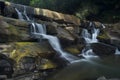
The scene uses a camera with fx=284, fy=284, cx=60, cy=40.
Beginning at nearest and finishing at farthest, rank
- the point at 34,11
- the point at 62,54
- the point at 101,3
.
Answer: the point at 62,54
the point at 34,11
the point at 101,3

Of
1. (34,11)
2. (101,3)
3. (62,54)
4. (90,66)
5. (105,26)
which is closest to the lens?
(90,66)

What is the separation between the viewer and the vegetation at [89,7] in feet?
110

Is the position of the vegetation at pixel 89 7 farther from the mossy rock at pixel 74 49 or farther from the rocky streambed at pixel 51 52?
the mossy rock at pixel 74 49

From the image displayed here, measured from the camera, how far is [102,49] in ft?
74.9

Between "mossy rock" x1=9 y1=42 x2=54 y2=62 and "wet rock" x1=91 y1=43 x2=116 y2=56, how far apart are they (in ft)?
18.0

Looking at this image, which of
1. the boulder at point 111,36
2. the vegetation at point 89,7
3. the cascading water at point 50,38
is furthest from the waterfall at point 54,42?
the vegetation at point 89,7

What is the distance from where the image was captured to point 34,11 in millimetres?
24875

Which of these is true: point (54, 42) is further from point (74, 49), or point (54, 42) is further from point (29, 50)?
point (29, 50)

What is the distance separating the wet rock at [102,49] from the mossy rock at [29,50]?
548 cm

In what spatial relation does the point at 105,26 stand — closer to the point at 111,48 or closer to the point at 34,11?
the point at 111,48

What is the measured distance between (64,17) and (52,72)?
10701 mm

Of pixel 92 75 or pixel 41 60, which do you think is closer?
pixel 92 75

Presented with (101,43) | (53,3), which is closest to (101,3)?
(53,3)

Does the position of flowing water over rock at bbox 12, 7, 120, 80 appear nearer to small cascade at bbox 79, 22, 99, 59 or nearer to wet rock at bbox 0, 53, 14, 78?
small cascade at bbox 79, 22, 99, 59
